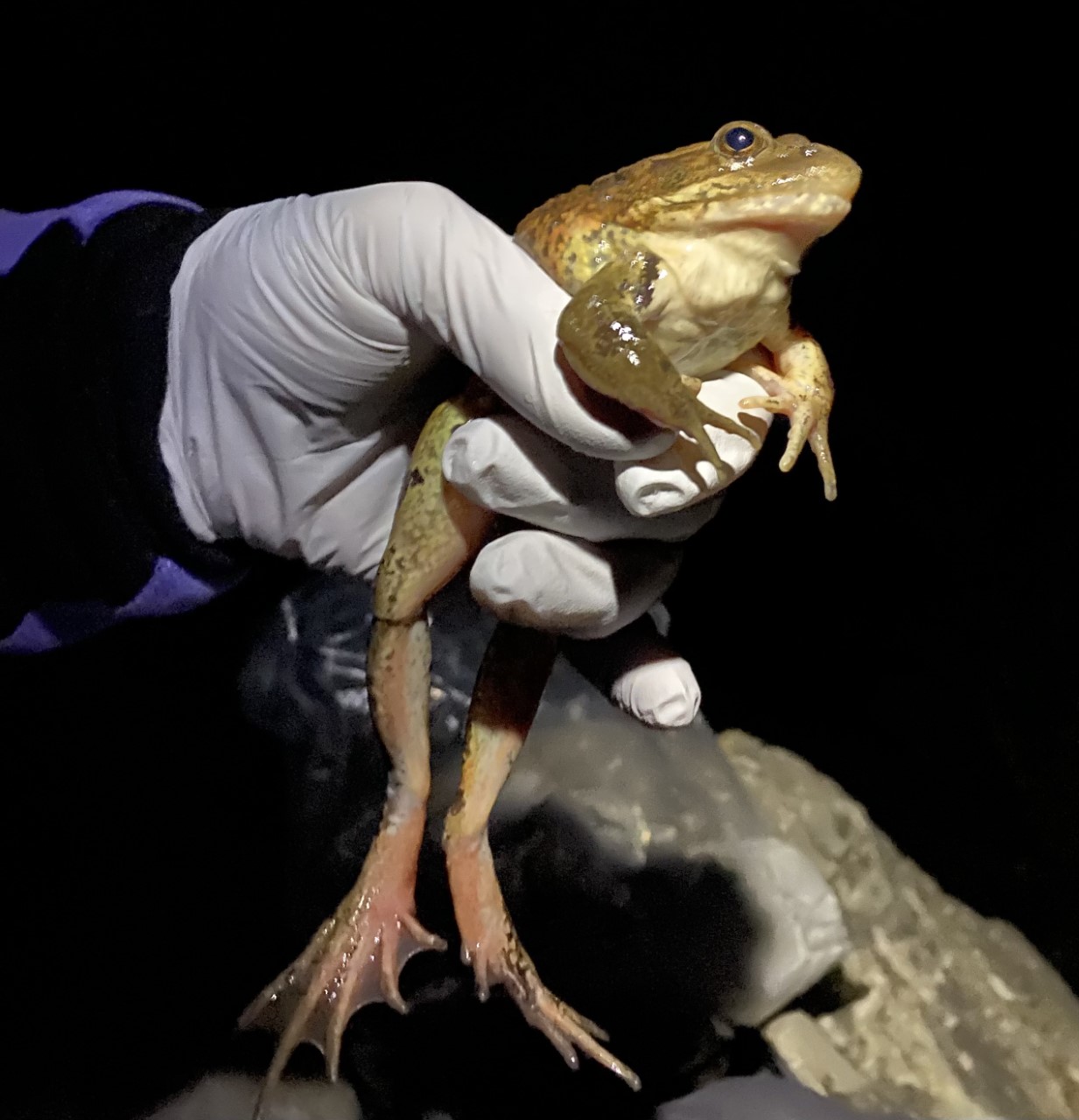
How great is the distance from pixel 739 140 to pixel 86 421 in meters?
0.96

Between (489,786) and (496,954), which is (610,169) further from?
(496,954)

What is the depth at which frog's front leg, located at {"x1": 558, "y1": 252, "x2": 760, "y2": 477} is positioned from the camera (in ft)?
2.94

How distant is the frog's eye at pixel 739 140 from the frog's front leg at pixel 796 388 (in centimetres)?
22

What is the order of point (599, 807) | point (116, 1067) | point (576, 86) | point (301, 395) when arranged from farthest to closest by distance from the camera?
point (599, 807) < point (576, 86) < point (116, 1067) < point (301, 395)

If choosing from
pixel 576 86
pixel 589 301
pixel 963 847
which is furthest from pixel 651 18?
pixel 963 847

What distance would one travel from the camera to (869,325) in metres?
1.58

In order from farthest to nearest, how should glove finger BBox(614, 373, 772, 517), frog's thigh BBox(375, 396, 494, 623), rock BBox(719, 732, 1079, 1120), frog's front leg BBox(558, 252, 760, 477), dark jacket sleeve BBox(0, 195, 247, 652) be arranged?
rock BBox(719, 732, 1079, 1120) → dark jacket sleeve BBox(0, 195, 247, 652) → frog's thigh BBox(375, 396, 494, 623) → glove finger BBox(614, 373, 772, 517) → frog's front leg BBox(558, 252, 760, 477)

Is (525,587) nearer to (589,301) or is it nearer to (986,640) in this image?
(589,301)

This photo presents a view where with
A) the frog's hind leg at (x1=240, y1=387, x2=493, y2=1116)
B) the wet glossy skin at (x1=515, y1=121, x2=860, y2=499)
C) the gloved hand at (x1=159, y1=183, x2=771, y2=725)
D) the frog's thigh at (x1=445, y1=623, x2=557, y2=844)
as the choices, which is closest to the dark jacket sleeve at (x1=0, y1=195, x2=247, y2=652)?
the gloved hand at (x1=159, y1=183, x2=771, y2=725)

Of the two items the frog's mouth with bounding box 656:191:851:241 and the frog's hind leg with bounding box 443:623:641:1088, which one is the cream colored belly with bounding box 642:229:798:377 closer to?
the frog's mouth with bounding box 656:191:851:241

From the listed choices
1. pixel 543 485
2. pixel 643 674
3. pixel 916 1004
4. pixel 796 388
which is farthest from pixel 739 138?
pixel 916 1004

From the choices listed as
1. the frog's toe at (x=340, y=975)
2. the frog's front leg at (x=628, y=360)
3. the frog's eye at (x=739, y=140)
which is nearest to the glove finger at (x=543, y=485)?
the frog's front leg at (x=628, y=360)

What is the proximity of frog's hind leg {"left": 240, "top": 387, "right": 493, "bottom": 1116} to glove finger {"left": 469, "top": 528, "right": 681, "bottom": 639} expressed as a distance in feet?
0.33

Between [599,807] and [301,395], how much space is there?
43.1 inches
